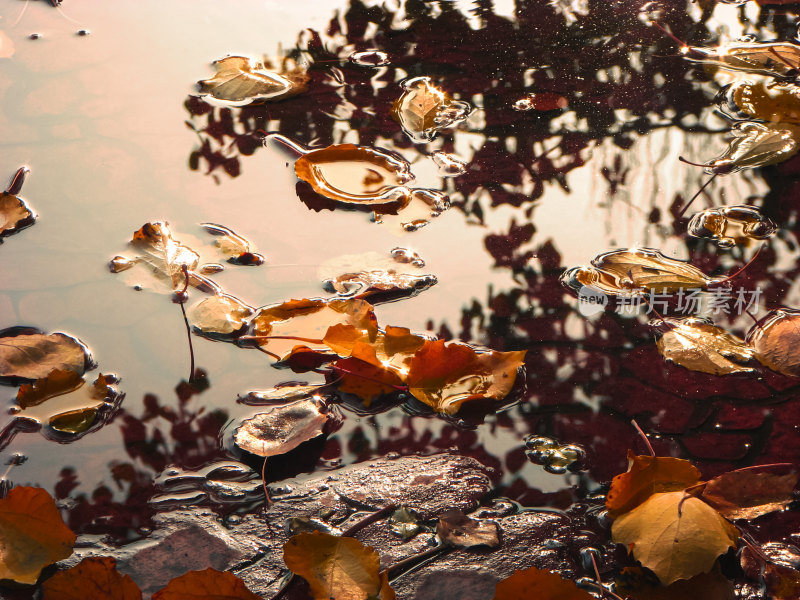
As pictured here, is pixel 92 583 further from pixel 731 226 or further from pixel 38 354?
pixel 731 226

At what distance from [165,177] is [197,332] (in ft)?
1.62

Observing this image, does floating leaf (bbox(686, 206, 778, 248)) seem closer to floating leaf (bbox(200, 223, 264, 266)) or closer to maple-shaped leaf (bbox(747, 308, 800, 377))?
maple-shaped leaf (bbox(747, 308, 800, 377))

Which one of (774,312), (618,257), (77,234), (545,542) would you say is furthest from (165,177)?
(774,312)

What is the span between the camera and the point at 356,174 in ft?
5.15

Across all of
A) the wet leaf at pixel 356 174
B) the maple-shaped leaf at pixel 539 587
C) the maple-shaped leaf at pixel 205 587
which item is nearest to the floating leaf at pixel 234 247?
the wet leaf at pixel 356 174

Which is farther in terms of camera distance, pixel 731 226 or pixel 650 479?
pixel 731 226

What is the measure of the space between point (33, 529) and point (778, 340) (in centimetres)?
109

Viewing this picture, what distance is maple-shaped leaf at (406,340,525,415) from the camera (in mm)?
1075

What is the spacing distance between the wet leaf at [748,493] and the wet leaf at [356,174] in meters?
0.80

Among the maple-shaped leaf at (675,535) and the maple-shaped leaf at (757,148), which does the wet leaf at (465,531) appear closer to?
the maple-shaped leaf at (675,535)

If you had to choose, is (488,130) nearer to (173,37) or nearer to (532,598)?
(173,37)

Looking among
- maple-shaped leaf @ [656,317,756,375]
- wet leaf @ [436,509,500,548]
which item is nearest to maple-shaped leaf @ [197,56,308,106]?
maple-shaped leaf @ [656,317,756,375]

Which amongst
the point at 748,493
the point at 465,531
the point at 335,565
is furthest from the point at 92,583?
the point at 748,493

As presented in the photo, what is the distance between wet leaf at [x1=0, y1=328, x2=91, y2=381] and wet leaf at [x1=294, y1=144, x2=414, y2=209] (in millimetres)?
562
